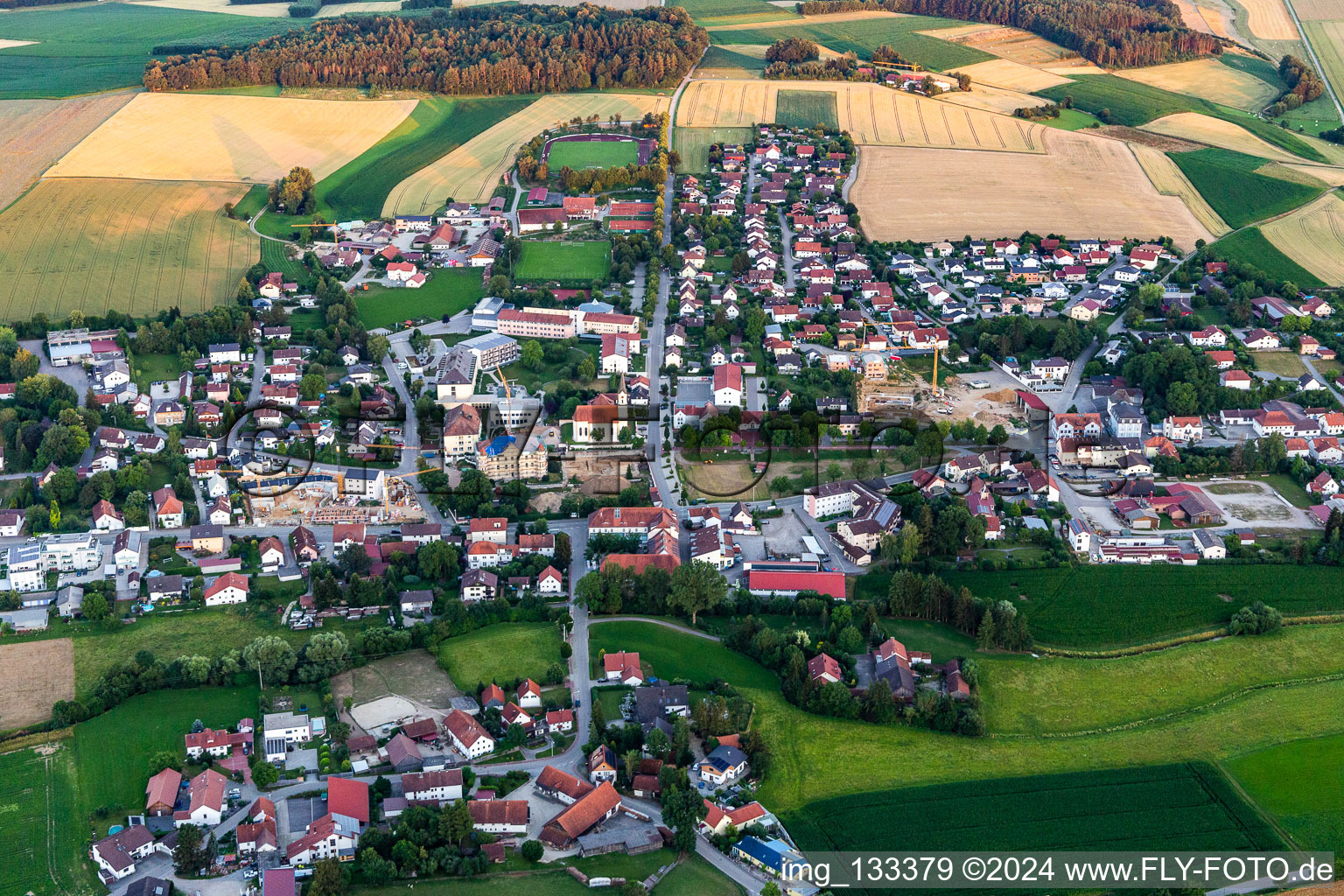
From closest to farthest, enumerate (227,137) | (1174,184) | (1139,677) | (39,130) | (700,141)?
1. (1139,677)
2. (1174,184)
3. (39,130)
4. (227,137)
5. (700,141)

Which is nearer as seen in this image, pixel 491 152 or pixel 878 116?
pixel 491 152

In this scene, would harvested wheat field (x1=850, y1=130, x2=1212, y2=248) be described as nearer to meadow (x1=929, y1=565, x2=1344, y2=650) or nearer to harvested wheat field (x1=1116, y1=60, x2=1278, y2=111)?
harvested wheat field (x1=1116, y1=60, x2=1278, y2=111)

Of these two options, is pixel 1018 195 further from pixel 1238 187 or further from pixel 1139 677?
pixel 1139 677

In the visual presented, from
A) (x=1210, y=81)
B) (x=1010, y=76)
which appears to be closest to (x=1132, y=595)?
(x=1010, y=76)

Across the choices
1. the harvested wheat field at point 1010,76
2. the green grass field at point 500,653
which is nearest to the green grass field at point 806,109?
the harvested wheat field at point 1010,76

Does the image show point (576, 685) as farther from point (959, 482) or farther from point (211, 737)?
point (959, 482)

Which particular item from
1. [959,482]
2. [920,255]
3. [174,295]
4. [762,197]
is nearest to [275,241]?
[174,295]
